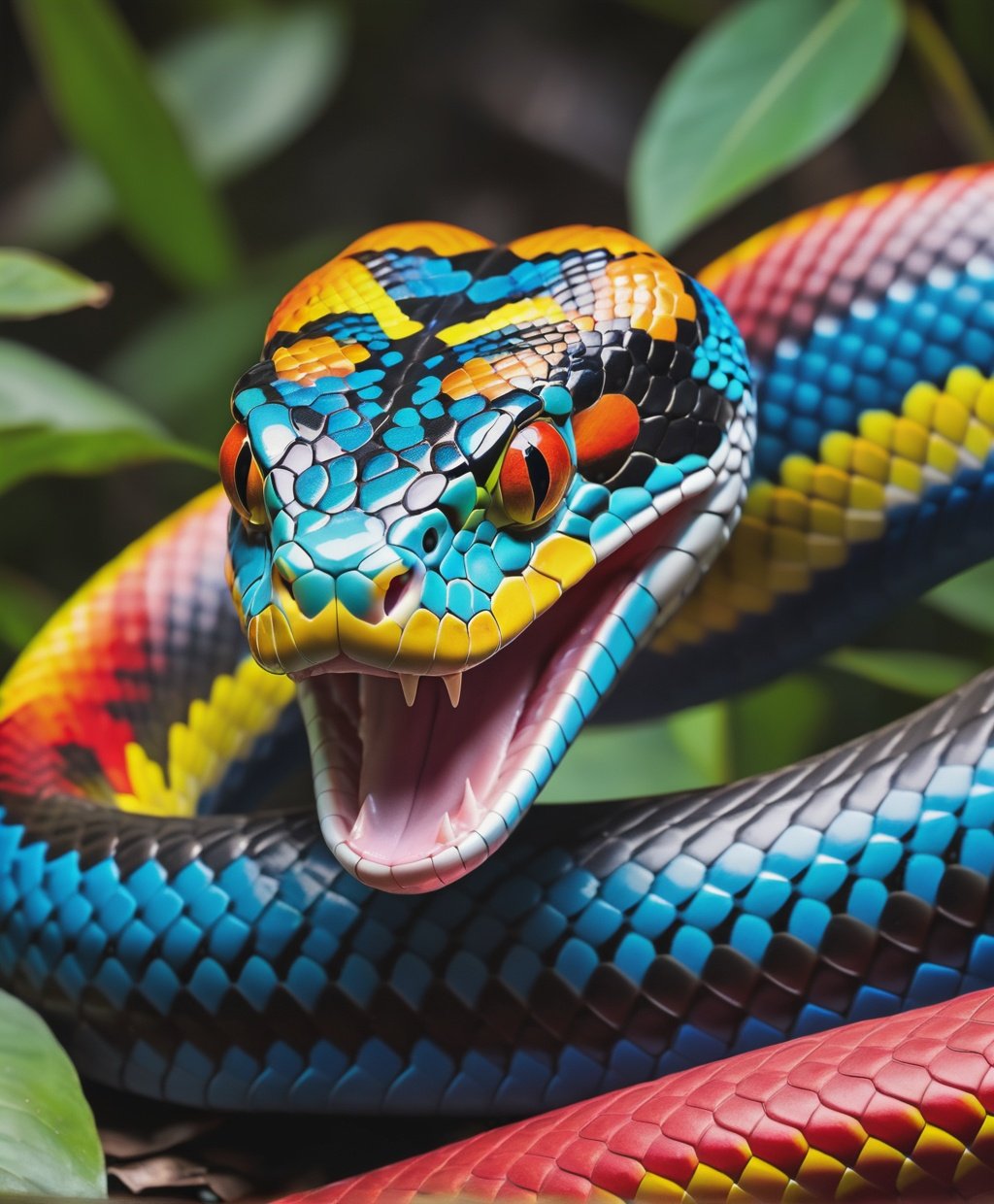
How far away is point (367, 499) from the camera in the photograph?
0.81 m

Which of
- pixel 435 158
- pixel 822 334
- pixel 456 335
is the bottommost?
pixel 435 158

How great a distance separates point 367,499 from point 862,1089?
44 centimetres

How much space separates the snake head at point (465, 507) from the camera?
79cm

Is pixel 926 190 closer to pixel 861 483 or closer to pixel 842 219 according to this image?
pixel 842 219

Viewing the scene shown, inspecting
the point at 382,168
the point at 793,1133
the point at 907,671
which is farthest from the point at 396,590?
the point at 382,168

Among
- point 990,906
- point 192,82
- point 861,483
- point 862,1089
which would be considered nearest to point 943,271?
point 861,483

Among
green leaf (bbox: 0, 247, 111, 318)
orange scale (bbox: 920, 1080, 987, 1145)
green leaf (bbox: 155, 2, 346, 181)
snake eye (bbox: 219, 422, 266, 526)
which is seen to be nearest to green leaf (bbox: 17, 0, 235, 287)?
green leaf (bbox: 155, 2, 346, 181)

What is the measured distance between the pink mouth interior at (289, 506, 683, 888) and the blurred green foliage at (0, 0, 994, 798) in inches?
19.5

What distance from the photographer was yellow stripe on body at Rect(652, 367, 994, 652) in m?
1.21

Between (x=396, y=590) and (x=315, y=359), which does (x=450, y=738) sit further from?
(x=315, y=359)

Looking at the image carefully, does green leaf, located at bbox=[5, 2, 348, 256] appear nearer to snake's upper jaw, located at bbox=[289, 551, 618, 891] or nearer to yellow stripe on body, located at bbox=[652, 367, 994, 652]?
yellow stripe on body, located at bbox=[652, 367, 994, 652]

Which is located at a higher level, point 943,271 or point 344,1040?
point 943,271

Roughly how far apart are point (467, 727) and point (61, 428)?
2.47 feet

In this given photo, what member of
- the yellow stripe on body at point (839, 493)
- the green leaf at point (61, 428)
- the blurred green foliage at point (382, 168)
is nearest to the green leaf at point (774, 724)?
the blurred green foliage at point (382, 168)
